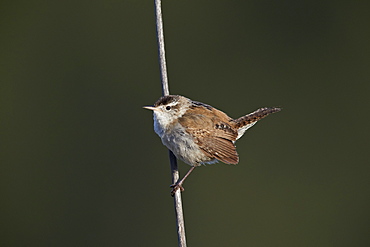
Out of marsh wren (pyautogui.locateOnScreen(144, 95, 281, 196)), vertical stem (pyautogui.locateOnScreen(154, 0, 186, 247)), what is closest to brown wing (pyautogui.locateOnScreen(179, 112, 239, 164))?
marsh wren (pyautogui.locateOnScreen(144, 95, 281, 196))

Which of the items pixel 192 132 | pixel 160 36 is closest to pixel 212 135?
pixel 192 132

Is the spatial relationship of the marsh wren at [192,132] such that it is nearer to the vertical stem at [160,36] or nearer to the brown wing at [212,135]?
the brown wing at [212,135]

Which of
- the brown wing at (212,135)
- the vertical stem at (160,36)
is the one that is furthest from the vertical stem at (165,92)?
the brown wing at (212,135)

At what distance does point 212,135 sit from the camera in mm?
3797

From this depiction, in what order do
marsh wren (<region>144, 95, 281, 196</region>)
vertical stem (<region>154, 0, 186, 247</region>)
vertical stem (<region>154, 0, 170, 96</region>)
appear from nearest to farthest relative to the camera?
1. vertical stem (<region>154, 0, 186, 247</region>)
2. vertical stem (<region>154, 0, 170, 96</region>)
3. marsh wren (<region>144, 95, 281, 196</region>)

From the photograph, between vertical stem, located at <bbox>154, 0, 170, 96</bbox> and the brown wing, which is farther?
the brown wing

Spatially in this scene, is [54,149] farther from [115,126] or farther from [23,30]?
[23,30]

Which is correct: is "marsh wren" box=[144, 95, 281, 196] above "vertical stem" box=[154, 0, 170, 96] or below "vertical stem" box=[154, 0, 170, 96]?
below

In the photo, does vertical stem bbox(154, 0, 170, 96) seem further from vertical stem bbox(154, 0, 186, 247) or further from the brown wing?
the brown wing

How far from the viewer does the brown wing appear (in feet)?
12.2

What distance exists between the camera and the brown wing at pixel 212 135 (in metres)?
3.73

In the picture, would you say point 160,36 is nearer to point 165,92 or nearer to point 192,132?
point 165,92

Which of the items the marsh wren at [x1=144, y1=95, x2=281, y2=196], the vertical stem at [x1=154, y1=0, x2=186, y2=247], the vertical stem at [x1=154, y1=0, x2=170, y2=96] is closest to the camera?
the vertical stem at [x1=154, y1=0, x2=186, y2=247]

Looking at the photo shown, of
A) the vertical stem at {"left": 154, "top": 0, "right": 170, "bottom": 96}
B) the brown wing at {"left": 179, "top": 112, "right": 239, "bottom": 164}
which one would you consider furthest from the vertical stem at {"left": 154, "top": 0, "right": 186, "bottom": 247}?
the brown wing at {"left": 179, "top": 112, "right": 239, "bottom": 164}
